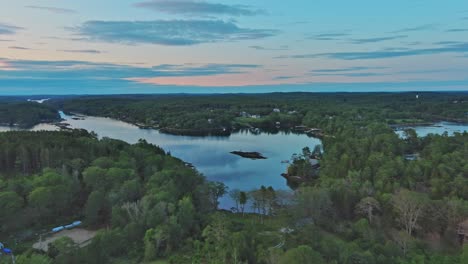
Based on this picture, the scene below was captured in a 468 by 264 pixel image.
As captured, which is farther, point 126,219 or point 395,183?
point 395,183

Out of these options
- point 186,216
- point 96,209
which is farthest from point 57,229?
point 186,216

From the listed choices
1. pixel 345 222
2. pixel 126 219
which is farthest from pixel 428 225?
pixel 126 219

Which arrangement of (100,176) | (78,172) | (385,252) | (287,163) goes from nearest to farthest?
(385,252) < (100,176) < (78,172) < (287,163)

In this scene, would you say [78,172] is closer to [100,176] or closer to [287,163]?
[100,176]

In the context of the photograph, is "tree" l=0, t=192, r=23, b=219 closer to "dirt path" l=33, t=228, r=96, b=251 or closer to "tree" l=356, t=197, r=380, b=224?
"dirt path" l=33, t=228, r=96, b=251

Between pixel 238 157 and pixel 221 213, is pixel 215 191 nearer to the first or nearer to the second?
pixel 221 213

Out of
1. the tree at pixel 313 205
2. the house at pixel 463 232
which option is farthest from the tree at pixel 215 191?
the house at pixel 463 232
